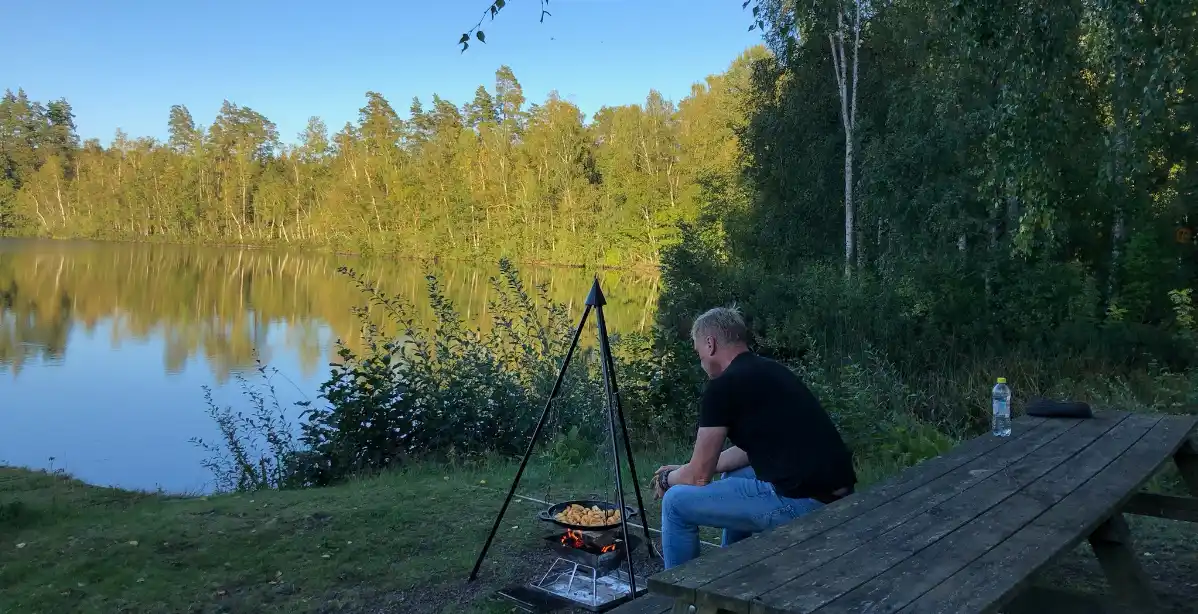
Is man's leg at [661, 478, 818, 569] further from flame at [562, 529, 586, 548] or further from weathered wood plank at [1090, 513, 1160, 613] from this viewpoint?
weathered wood plank at [1090, 513, 1160, 613]

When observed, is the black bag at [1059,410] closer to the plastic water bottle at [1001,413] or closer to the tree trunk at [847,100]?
the plastic water bottle at [1001,413]

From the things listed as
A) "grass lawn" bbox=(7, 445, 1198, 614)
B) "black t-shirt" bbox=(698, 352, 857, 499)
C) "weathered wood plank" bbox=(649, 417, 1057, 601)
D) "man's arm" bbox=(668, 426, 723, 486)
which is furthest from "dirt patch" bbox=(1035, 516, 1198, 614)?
"man's arm" bbox=(668, 426, 723, 486)

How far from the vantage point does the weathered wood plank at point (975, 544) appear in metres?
1.72

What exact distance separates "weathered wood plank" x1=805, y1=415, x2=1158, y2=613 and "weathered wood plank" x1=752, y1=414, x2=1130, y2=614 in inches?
0.6

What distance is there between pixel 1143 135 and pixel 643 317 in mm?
15246

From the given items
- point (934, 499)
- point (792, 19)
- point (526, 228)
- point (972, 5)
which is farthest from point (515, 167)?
point (934, 499)

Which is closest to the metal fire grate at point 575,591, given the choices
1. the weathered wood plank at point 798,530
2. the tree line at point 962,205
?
the weathered wood plank at point 798,530

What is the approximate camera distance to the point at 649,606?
2.52m

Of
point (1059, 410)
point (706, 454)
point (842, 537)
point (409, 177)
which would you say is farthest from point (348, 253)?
A: point (842, 537)

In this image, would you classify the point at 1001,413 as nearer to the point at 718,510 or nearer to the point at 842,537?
the point at 718,510

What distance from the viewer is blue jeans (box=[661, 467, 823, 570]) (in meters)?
2.86

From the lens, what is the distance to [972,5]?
5.96 metres

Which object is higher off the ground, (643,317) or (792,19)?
(792,19)

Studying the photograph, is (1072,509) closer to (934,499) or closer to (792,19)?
(934,499)
